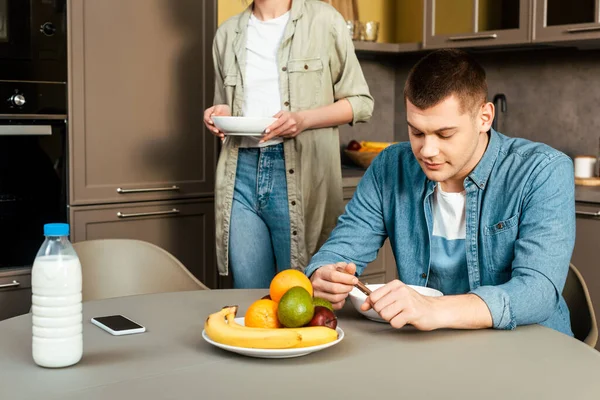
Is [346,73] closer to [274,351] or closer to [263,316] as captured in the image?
[263,316]

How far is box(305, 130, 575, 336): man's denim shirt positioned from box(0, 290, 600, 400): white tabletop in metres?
0.10

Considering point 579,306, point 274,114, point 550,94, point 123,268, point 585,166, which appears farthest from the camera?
point 550,94

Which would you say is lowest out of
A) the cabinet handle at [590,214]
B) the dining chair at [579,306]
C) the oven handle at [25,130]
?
the dining chair at [579,306]

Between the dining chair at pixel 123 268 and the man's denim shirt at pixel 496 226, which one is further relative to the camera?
the dining chair at pixel 123 268

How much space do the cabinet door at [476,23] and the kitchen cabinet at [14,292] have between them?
2.09 meters

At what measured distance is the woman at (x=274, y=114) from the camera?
2703mm

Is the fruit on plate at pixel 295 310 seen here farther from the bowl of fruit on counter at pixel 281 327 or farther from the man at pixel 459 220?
the man at pixel 459 220

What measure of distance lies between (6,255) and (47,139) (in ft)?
1.41

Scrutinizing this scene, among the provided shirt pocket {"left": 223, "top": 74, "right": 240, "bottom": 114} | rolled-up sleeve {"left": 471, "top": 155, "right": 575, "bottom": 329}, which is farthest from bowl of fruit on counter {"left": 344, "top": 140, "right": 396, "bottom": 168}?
rolled-up sleeve {"left": 471, "top": 155, "right": 575, "bottom": 329}

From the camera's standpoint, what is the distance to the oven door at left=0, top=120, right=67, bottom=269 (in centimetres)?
295

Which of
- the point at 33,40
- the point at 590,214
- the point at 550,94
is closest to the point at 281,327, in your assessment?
the point at 33,40

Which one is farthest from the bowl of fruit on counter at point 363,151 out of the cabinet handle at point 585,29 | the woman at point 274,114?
the woman at point 274,114

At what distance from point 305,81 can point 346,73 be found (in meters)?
0.16

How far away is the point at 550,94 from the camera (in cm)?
386
